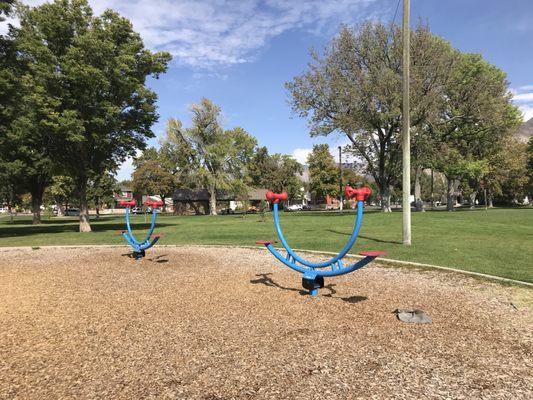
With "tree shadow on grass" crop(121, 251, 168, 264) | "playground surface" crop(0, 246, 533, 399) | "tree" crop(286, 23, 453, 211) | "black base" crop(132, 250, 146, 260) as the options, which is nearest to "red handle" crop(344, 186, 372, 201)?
"playground surface" crop(0, 246, 533, 399)

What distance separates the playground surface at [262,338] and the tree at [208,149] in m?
48.8

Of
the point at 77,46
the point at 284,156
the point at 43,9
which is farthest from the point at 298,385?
the point at 284,156

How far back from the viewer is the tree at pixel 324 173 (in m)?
79.4

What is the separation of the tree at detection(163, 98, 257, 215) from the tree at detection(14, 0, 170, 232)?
32.3m

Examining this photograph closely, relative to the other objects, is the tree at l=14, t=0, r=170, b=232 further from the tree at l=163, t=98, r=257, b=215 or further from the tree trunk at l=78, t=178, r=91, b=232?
the tree at l=163, t=98, r=257, b=215

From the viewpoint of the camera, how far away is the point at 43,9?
68.5 ft

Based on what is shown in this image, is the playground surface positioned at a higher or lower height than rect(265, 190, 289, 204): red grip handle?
lower

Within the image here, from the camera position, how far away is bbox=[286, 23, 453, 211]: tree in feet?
106

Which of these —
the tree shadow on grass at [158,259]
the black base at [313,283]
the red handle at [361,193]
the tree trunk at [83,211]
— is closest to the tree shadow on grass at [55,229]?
the tree trunk at [83,211]

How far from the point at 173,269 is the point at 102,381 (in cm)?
592

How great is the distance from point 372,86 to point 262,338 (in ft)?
101

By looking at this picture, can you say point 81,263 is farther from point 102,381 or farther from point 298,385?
point 298,385

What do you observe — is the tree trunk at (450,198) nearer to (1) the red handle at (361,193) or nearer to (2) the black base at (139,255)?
(2) the black base at (139,255)

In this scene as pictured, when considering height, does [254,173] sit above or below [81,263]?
above
